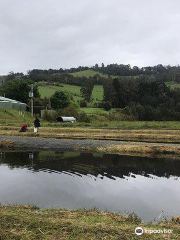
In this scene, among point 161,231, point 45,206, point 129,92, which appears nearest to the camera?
point 161,231

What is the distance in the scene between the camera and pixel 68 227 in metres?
8.46

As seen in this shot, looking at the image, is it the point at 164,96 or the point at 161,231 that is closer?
the point at 161,231

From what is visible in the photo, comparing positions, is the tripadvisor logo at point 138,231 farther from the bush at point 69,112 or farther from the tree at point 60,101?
the tree at point 60,101

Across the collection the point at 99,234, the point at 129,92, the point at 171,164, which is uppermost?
the point at 129,92

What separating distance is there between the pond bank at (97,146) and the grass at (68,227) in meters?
19.9

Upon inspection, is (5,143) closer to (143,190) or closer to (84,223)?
(143,190)

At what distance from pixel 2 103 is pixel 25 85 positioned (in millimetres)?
24539

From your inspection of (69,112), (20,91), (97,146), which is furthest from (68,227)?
(20,91)

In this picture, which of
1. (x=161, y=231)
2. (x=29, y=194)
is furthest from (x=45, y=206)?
(x=161, y=231)

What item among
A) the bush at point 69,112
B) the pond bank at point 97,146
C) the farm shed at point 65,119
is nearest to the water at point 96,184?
the pond bank at point 97,146

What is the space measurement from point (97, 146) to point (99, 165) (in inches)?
383

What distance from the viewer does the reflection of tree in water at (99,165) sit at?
67.5 feet

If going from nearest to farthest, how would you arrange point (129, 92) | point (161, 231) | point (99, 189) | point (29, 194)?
1. point (161, 231)
2. point (29, 194)
3. point (99, 189)
4. point (129, 92)

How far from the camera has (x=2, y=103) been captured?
91188 millimetres
